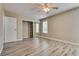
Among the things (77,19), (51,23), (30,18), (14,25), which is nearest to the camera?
(77,19)

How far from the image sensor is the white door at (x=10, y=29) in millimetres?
→ 5914

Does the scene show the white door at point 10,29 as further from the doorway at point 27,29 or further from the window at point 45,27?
the window at point 45,27

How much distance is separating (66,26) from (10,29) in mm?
3665

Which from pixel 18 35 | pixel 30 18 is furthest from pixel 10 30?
pixel 30 18

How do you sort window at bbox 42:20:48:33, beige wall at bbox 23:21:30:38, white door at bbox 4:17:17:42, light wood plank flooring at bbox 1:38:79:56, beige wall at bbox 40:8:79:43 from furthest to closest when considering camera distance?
beige wall at bbox 23:21:30:38 → window at bbox 42:20:48:33 → white door at bbox 4:17:17:42 → beige wall at bbox 40:8:79:43 → light wood plank flooring at bbox 1:38:79:56

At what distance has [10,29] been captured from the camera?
20.1ft

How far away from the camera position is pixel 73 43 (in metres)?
5.26

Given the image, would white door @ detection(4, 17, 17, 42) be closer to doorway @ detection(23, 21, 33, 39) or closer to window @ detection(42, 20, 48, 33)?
doorway @ detection(23, 21, 33, 39)

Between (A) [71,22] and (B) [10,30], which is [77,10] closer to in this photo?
(A) [71,22]

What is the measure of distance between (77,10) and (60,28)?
1855 mm

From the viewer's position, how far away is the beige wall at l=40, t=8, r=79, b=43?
5125 millimetres

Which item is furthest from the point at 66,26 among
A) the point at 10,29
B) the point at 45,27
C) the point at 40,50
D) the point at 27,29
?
the point at 27,29

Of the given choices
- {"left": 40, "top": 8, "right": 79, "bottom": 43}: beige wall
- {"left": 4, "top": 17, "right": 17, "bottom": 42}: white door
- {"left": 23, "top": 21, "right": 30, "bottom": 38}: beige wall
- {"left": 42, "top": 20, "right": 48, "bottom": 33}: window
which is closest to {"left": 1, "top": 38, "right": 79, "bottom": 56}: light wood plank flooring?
{"left": 40, "top": 8, "right": 79, "bottom": 43}: beige wall

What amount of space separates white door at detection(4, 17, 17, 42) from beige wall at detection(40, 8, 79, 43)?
3019mm
